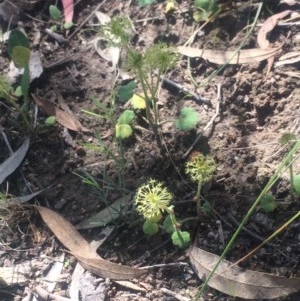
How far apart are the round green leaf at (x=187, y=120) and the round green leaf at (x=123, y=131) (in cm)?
19

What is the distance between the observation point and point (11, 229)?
205cm

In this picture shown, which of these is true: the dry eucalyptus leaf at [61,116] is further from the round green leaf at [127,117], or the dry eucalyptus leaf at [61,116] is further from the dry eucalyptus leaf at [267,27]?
the dry eucalyptus leaf at [267,27]

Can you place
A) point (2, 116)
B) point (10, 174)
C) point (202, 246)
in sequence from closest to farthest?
point (202, 246), point (10, 174), point (2, 116)

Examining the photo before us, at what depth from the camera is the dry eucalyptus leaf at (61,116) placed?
2217 millimetres

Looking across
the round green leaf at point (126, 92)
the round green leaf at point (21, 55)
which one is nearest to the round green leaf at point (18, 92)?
the round green leaf at point (21, 55)

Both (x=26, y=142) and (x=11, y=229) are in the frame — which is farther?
(x=26, y=142)

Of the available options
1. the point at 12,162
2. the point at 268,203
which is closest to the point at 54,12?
the point at 12,162

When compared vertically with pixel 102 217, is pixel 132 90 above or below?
above

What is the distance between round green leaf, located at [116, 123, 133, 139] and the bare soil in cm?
8

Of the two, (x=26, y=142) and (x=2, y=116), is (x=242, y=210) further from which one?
(x=2, y=116)

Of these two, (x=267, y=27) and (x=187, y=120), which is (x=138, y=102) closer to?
(x=187, y=120)

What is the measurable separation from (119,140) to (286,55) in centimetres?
79

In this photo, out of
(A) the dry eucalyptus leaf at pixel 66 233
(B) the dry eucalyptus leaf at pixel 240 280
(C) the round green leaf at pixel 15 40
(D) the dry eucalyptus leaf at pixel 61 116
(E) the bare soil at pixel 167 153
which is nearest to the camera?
(B) the dry eucalyptus leaf at pixel 240 280

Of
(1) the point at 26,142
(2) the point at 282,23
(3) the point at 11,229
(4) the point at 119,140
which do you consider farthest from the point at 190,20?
(3) the point at 11,229
